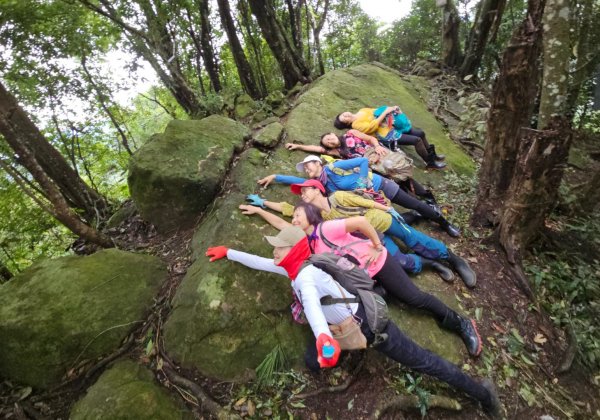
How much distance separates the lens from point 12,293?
4.00m

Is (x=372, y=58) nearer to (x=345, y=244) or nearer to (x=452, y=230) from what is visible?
(x=452, y=230)

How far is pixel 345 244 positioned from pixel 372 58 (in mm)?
17111

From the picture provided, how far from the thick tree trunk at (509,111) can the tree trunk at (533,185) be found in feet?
1.65

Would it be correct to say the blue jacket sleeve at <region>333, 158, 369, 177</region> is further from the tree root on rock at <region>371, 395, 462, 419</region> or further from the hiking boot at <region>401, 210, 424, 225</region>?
the tree root on rock at <region>371, 395, 462, 419</region>

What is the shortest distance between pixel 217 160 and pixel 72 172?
3.54 metres

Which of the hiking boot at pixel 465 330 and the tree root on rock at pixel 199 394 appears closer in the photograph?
the tree root on rock at pixel 199 394

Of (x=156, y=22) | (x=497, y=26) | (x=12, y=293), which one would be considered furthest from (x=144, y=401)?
(x=497, y=26)

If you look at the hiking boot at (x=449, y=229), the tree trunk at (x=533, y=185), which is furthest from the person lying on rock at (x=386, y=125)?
the tree trunk at (x=533, y=185)

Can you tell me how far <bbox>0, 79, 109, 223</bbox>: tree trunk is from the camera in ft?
19.7

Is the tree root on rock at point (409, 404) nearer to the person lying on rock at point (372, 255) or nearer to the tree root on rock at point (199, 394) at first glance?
the person lying on rock at point (372, 255)

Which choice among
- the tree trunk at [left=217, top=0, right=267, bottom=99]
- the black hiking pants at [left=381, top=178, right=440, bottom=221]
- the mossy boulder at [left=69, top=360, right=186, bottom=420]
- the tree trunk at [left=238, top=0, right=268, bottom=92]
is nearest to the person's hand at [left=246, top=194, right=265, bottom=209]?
the black hiking pants at [left=381, top=178, right=440, bottom=221]

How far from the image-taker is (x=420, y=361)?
3320 millimetres

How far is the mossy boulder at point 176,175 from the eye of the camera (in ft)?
17.9

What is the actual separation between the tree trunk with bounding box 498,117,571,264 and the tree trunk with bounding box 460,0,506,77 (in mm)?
9414
